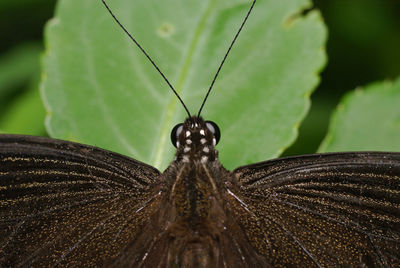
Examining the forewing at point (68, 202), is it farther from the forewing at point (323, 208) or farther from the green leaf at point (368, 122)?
the green leaf at point (368, 122)

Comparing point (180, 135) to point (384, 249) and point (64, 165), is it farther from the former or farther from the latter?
point (384, 249)

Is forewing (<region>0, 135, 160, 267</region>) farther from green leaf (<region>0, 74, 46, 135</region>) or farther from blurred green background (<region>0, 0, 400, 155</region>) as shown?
blurred green background (<region>0, 0, 400, 155</region>)

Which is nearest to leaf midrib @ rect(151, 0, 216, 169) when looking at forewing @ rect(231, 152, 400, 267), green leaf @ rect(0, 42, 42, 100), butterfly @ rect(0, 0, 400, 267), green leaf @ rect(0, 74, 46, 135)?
butterfly @ rect(0, 0, 400, 267)

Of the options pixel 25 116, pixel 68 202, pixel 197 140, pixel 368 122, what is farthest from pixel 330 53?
pixel 68 202

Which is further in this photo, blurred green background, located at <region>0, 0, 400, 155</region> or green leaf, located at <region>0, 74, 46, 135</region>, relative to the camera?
blurred green background, located at <region>0, 0, 400, 155</region>

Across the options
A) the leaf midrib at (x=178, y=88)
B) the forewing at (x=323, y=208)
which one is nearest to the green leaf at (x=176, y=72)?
the leaf midrib at (x=178, y=88)

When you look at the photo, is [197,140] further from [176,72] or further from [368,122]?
[368,122]
